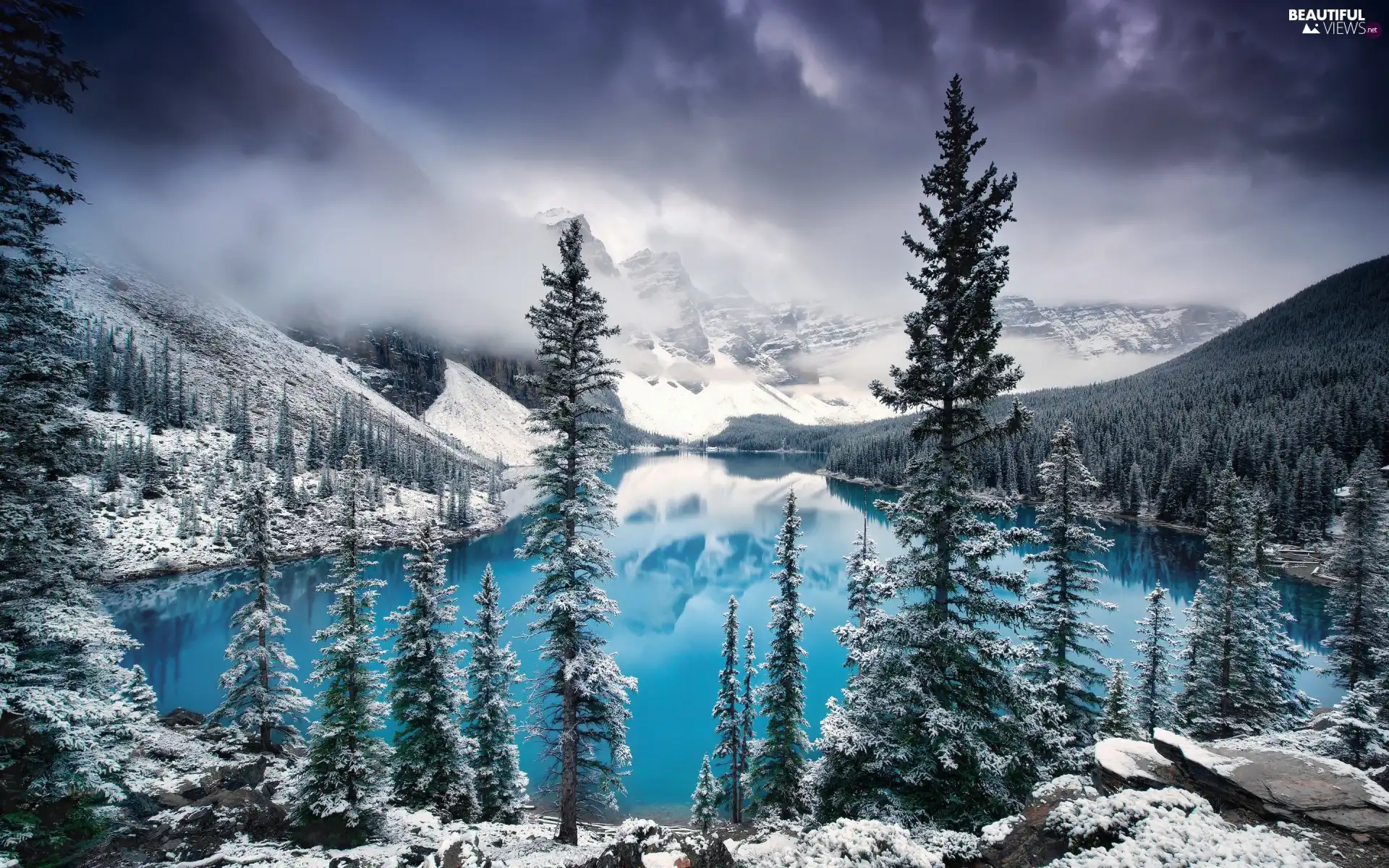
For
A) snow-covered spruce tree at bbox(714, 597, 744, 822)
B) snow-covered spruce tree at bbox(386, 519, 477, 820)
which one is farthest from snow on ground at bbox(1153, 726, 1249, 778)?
snow-covered spruce tree at bbox(386, 519, 477, 820)

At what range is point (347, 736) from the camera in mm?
16188

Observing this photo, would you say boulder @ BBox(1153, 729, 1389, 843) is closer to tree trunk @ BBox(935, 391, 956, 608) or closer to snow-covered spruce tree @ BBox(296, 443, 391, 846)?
tree trunk @ BBox(935, 391, 956, 608)

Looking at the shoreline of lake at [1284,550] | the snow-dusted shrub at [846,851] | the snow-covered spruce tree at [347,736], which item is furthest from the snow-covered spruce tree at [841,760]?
the snow-covered spruce tree at [347,736]

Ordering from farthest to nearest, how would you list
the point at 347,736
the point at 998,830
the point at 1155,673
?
the point at 1155,673, the point at 347,736, the point at 998,830

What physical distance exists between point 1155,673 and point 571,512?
27957 mm

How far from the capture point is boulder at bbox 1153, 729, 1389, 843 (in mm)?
7062

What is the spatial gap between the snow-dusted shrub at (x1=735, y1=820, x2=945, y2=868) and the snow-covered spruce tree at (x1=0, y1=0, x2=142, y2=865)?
13774 millimetres

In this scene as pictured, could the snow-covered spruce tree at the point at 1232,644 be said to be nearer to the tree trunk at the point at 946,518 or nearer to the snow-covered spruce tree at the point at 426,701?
the tree trunk at the point at 946,518

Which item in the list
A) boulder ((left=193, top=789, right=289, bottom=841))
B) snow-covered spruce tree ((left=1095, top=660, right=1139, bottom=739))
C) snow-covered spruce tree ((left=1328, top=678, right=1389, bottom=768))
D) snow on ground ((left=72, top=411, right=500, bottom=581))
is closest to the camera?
snow-covered spruce tree ((left=1328, top=678, right=1389, bottom=768))

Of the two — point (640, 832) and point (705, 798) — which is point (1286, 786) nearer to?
point (640, 832)

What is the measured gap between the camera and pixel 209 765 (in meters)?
20.3

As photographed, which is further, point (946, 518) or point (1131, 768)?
point (946, 518)

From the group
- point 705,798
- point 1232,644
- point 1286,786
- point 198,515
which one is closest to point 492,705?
point 705,798

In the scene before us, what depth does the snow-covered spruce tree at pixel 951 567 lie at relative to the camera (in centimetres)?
1035
